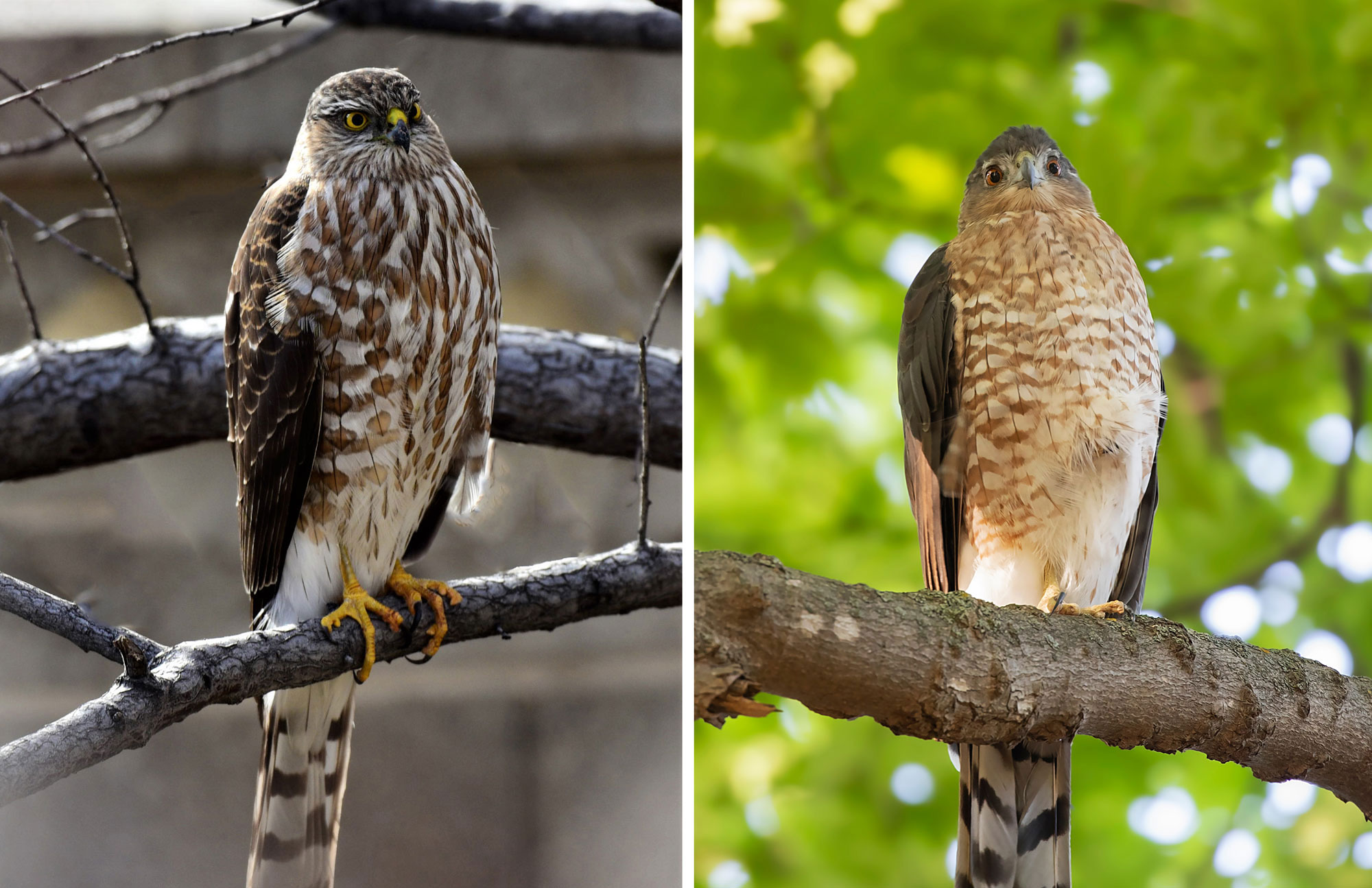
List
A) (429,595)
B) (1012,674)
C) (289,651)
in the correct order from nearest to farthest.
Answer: (1012,674), (289,651), (429,595)

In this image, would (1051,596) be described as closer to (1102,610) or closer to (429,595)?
(1102,610)

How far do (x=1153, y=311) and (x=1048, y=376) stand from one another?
1.85 feet

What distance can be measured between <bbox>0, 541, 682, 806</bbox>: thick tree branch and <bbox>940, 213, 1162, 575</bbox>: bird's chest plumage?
472 mm

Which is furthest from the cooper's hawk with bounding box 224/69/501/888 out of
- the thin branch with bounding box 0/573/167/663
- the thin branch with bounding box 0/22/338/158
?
the thin branch with bounding box 0/573/167/663

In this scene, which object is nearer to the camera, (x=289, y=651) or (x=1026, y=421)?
(x=1026, y=421)

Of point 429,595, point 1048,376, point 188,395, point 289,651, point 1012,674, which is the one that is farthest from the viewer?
point 188,395

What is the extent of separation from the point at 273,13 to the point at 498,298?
0.52m

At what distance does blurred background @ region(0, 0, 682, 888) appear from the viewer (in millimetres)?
1300

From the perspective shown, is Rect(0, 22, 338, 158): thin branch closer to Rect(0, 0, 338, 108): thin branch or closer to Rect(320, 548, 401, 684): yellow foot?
Rect(0, 0, 338, 108): thin branch

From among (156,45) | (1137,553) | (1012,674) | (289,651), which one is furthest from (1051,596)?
(156,45)

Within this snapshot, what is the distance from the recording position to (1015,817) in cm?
118

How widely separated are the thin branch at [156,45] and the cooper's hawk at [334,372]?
128 mm

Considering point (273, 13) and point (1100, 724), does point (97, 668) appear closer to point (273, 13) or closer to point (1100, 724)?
point (273, 13)

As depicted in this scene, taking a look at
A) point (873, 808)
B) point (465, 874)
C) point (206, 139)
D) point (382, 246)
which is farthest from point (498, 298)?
point (873, 808)
